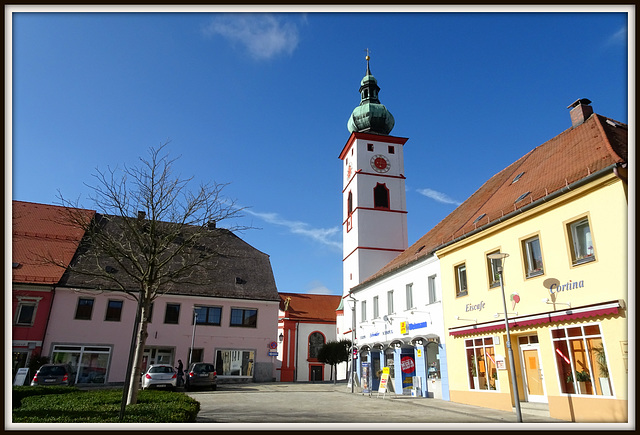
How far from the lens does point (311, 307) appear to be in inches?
2076

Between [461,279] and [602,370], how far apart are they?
7.16 metres

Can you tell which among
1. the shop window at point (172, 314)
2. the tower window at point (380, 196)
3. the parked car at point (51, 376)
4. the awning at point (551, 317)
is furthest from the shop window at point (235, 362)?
the awning at point (551, 317)

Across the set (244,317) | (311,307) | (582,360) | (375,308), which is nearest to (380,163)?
(375,308)

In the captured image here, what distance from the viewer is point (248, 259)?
122 feet

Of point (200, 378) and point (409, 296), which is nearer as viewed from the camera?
point (200, 378)

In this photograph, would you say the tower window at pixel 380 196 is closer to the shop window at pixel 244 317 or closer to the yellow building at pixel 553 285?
the shop window at pixel 244 317

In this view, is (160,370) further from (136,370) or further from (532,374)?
(532,374)

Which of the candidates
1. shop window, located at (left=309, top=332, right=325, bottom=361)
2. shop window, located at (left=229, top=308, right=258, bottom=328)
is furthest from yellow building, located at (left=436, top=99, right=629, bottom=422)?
shop window, located at (left=309, top=332, right=325, bottom=361)

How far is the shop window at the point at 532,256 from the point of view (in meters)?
13.5

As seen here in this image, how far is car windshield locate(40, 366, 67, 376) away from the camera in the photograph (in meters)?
21.8

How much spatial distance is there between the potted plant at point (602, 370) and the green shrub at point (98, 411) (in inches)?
391

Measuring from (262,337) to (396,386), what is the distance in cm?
1303

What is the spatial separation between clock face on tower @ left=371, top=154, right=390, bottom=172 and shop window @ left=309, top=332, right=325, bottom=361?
2106 cm

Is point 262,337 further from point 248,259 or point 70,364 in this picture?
point 70,364
